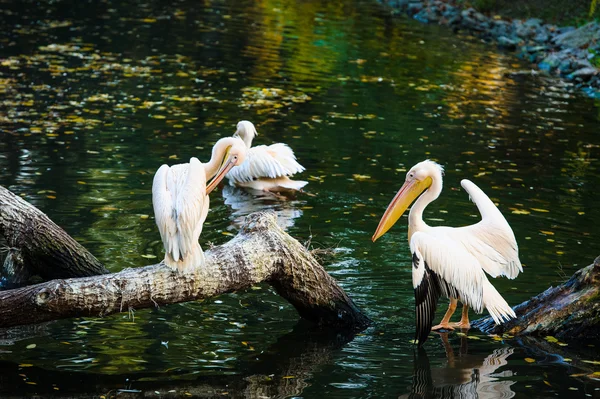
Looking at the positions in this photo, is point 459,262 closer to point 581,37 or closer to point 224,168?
point 224,168

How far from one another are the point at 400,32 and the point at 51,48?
808cm

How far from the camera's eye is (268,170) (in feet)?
30.8

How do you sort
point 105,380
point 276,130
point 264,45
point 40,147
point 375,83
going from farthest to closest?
point 264,45
point 375,83
point 276,130
point 40,147
point 105,380

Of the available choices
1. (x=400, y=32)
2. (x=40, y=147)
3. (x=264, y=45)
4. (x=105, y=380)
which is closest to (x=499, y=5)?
(x=400, y=32)

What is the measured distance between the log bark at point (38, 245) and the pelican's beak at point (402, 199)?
6.72 feet

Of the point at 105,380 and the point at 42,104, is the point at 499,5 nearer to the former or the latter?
the point at 42,104

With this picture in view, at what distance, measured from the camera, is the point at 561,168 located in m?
10.7

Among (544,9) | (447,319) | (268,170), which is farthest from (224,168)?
(544,9)

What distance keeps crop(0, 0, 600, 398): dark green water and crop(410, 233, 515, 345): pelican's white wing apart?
12.5 inches

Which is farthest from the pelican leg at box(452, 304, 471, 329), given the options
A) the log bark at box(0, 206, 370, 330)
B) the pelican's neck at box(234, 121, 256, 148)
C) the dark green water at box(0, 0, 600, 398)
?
the pelican's neck at box(234, 121, 256, 148)

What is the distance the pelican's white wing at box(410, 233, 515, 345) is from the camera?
227 inches

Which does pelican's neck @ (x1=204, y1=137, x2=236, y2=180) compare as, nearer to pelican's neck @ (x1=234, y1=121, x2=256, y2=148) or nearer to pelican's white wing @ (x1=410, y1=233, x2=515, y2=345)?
pelican's white wing @ (x1=410, y1=233, x2=515, y2=345)

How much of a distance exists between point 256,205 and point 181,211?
3755mm

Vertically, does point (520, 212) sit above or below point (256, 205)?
above
